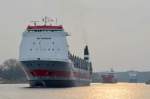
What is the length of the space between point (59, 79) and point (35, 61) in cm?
658

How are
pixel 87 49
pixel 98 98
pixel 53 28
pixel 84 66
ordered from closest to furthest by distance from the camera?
1. pixel 98 98
2. pixel 53 28
3. pixel 84 66
4. pixel 87 49

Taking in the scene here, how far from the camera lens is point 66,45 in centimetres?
13250

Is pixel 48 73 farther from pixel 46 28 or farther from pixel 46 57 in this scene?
pixel 46 28

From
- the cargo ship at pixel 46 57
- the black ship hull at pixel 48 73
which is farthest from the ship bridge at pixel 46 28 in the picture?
the black ship hull at pixel 48 73

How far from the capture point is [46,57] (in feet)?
419

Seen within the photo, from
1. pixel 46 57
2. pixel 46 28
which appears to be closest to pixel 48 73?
pixel 46 57

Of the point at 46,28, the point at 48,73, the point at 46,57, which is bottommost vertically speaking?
the point at 48,73

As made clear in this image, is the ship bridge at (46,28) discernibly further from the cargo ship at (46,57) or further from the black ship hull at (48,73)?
the black ship hull at (48,73)

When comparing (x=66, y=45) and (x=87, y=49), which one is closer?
(x=66, y=45)

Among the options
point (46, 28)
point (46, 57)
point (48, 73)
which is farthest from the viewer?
point (46, 28)

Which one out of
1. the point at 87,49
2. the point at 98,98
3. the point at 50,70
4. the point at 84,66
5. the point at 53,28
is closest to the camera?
the point at 98,98

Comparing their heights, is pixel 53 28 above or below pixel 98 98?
above

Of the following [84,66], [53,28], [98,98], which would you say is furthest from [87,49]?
[98,98]

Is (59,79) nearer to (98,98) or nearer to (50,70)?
(50,70)
